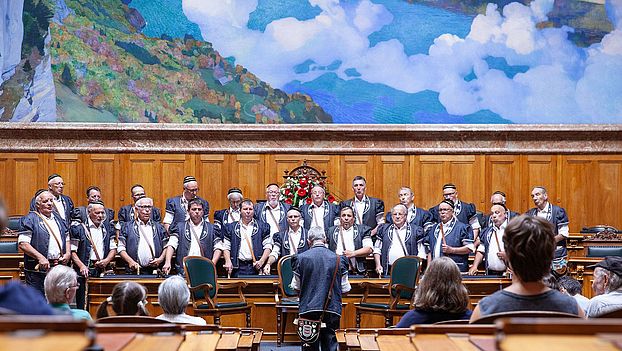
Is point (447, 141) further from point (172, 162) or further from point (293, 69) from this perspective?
point (172, 162)

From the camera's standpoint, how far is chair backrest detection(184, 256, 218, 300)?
959 centimetres

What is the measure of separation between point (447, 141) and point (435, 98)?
2.58ft

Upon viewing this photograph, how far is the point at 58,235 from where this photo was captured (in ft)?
34.2

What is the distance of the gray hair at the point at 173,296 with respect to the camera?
550 centimetres

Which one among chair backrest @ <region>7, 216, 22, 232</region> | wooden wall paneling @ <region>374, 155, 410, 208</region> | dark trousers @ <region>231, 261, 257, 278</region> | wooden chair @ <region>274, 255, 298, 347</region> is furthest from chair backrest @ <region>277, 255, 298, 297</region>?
wooden wall paneling @ <region>374, 155, 410, 208</region>

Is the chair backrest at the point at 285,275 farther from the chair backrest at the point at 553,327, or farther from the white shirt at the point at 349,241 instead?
the chair backrest at the point at 553,327

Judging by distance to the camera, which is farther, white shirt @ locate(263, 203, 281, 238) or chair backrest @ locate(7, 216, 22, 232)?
chair backrest @ locate(7, 216, 22, 232)

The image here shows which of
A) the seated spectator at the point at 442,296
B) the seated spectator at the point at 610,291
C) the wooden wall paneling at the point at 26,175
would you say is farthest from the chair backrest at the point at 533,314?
the wooden wall paneling at the point at 26,175

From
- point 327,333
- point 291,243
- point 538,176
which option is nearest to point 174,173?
point 291,243

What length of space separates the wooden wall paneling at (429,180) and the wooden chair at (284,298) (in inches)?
210

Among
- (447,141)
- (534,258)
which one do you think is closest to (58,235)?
(447,141)

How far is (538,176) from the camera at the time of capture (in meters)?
14.8

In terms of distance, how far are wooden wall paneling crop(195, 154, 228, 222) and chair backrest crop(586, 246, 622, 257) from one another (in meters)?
5.97

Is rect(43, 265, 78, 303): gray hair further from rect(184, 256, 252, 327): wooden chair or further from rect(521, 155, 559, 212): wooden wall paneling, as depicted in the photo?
rect(521, 155, 559, 212): wooden wall paneling
